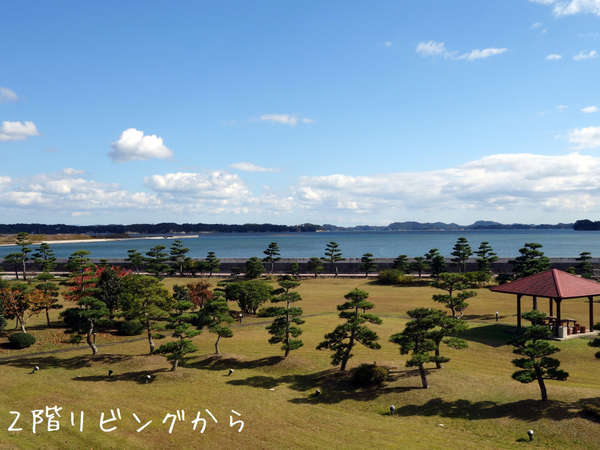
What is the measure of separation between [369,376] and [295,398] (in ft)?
12.9

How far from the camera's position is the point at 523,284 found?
29125 millimetres

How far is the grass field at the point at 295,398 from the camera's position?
44.5ft

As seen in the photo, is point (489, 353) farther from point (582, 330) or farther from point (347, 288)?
point (347, 288)

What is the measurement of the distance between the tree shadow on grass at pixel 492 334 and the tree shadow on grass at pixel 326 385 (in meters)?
9.41

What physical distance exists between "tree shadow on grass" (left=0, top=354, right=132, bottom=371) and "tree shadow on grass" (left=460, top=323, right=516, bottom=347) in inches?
946

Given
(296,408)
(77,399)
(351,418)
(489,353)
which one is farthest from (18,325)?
(489,353)

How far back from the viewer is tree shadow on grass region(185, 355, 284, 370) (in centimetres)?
2288

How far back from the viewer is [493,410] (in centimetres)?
1571

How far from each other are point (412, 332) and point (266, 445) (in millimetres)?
9343

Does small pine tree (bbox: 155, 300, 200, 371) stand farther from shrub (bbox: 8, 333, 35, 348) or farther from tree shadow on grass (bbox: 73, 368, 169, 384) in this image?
shrub (bbox: 8, 333, 35, 348)

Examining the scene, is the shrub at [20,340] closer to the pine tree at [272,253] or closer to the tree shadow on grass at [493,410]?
the tree shadow on grass at [493,410]

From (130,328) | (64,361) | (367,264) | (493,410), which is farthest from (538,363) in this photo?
(367,264)

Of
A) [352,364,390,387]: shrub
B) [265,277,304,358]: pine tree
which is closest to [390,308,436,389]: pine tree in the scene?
[352,364,390,387]: shrub

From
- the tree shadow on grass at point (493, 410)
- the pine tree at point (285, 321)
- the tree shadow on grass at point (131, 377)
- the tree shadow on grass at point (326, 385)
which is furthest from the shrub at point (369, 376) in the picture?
the tree shadow on grass at point (131, 377)
